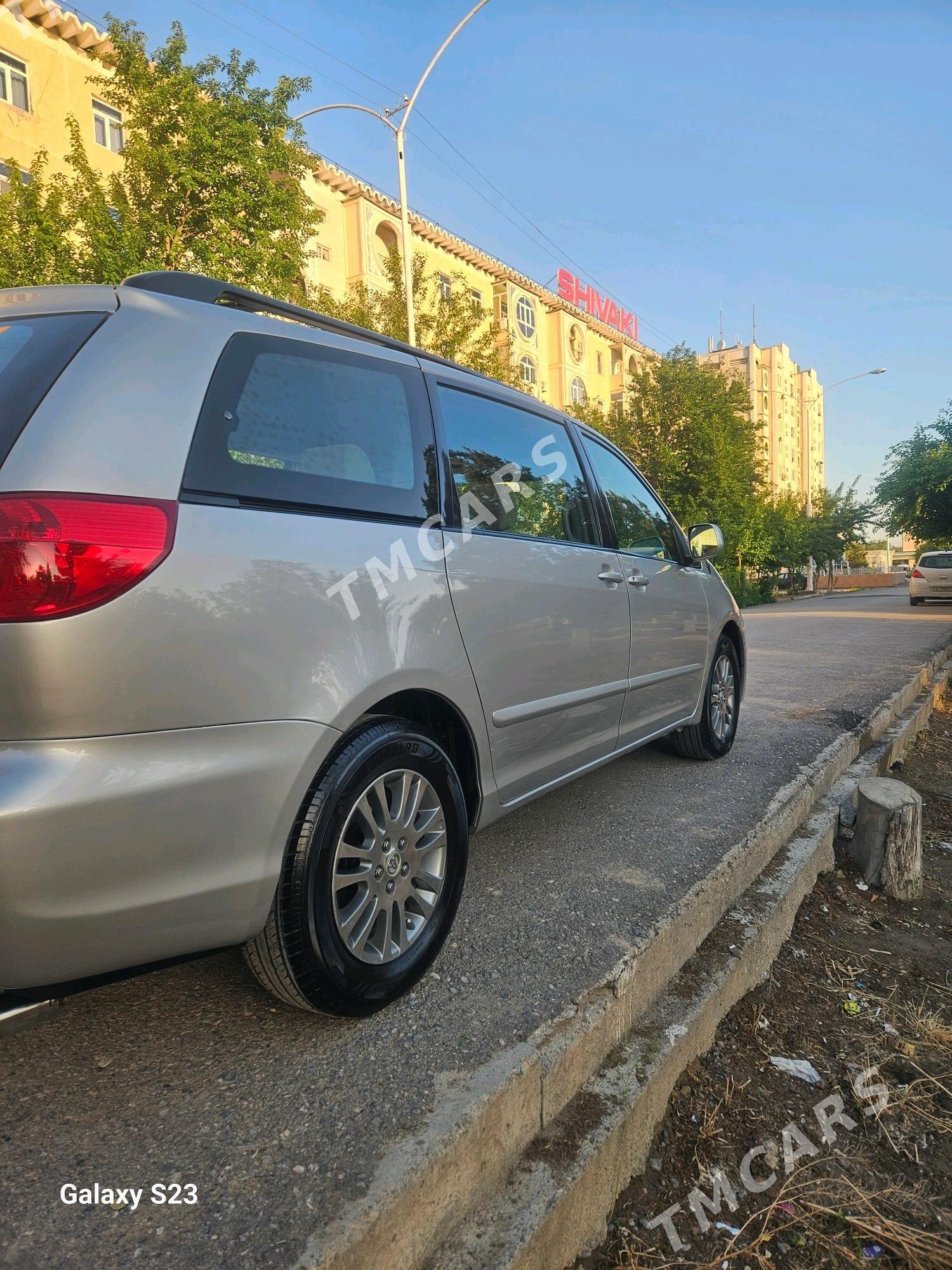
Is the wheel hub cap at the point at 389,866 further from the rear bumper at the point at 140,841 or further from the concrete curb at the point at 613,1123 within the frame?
the concrete curb at the point at 613,1123

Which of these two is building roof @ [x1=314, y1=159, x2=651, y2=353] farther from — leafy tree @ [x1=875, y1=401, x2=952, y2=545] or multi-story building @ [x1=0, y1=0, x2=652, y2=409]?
leafy tree @ [x1=875, y1=401, x2=952, y2=545]

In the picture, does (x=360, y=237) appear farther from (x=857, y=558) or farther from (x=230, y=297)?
(x=857, y=558)

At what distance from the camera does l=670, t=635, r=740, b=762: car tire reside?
15.2 feet

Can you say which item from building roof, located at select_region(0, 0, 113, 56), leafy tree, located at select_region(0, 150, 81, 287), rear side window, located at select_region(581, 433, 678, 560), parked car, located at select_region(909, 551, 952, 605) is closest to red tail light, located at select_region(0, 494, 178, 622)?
rear side window, located at select_region(581, 433, 678, 560)

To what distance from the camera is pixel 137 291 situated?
1.94m

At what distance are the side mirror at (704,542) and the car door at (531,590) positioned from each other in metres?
1.21

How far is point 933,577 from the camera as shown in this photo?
24188mm

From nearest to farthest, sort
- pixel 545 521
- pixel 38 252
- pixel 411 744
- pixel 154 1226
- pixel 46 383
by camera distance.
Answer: pixel 154 1226, pixel 46 383, pixel 411 744, pixel 545 521, pixel 38 252

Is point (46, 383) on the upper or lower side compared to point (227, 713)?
upper

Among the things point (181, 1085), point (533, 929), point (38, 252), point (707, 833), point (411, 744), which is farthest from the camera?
point (38, 252)

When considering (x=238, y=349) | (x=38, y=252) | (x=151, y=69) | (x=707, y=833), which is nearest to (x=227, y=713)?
(x=238, y=349)

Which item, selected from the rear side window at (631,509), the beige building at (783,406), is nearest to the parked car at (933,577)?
the rear side window at (631,509)

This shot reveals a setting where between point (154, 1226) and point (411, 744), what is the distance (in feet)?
3.65

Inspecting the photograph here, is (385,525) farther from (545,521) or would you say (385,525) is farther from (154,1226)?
(154,1226)
